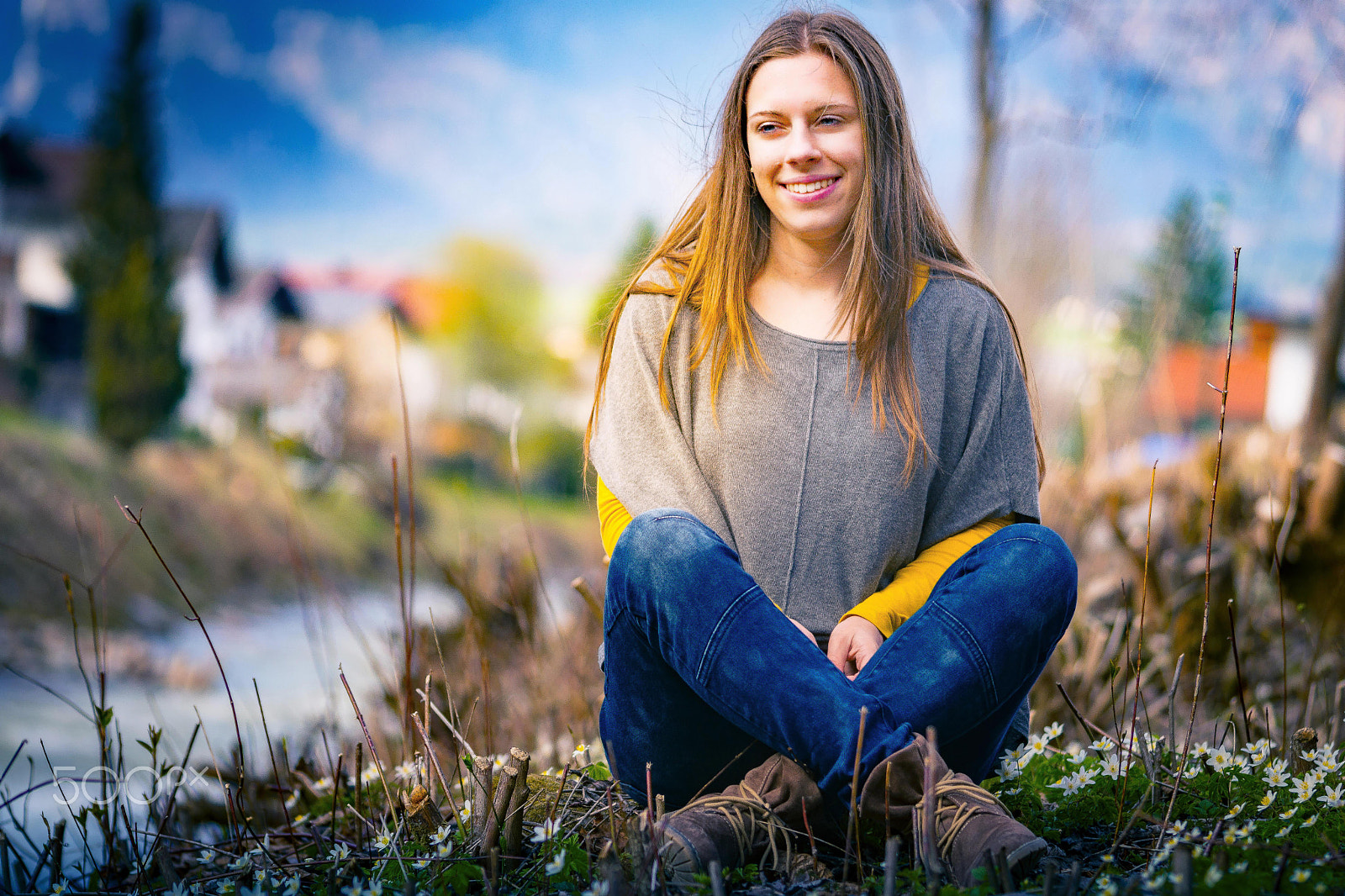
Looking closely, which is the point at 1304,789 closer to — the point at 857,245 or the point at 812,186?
the point at 857,245

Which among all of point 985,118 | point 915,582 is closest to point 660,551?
point 915,582

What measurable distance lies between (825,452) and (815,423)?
0.16 ft

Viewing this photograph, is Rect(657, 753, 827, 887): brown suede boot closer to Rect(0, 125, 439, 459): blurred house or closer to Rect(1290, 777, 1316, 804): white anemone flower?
Rect(1290, 777, 1316, 804): white anemone flower

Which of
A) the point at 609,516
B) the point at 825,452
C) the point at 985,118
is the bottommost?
the point at 609,516

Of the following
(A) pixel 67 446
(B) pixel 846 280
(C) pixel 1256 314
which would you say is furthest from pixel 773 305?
(C) pixel 1256 314

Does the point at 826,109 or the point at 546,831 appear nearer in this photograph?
the point at 546,831

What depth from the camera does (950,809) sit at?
3.65 ft

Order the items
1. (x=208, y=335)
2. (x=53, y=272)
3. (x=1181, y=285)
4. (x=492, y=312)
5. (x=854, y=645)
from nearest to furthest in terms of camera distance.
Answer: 1. (x=854, y=645)
2. (x=1181, y=285)
3. (x=53, y=272)
4. (x=208, y=335)
5. (x=492, y=312)

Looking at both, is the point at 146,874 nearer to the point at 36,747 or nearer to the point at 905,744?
the point at 905,744

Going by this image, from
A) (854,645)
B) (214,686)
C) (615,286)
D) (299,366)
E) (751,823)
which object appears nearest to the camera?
(751,823)

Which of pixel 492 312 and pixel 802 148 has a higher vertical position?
pixel 802 148

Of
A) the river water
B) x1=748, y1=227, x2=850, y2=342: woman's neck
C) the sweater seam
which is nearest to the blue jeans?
the sweater seam

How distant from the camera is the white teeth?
1.51 metres

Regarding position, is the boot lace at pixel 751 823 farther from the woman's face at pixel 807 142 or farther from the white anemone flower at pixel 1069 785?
the woman's face at pixel 807 142
